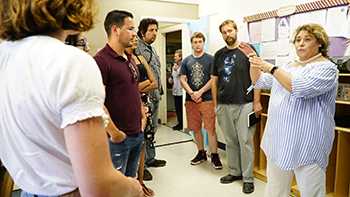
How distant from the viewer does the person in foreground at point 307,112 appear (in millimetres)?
1672

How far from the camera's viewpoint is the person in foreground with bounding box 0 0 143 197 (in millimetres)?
586

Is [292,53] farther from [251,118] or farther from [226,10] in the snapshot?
[226,10]

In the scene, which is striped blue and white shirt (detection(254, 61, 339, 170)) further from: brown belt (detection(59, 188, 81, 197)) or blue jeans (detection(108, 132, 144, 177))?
brown belt (detection(59, 188, 81, 197))

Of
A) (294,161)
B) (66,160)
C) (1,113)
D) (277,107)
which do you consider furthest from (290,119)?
(1,113)

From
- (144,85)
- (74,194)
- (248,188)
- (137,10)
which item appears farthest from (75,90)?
(137,10)

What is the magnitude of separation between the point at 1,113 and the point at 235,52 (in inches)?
99.0

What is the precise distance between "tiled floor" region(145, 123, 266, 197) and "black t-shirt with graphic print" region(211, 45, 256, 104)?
905mm

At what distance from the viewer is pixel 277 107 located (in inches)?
73.2

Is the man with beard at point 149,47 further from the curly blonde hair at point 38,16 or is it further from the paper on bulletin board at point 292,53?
the curly blonde hair at point 38,16

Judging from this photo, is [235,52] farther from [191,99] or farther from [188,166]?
[188,166]

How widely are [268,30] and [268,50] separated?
23 cm

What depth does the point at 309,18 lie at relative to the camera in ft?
8.64

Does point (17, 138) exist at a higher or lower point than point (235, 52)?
lower

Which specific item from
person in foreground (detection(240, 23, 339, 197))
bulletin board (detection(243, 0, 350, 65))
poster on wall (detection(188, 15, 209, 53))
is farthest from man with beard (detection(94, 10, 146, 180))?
poster on wall (detection(188, 15, 209, 53))
